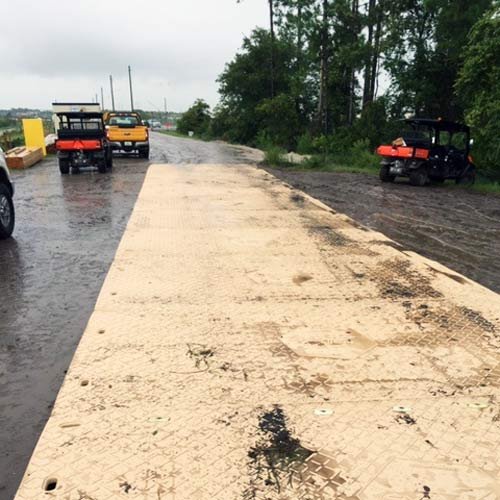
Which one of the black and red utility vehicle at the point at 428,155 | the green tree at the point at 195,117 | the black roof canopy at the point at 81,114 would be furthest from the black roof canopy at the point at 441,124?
the green tree at the point at 195,117

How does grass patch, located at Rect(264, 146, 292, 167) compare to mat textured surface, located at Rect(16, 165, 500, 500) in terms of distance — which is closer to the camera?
mat textured surface, located at Rect(16, 165, 500, 500)

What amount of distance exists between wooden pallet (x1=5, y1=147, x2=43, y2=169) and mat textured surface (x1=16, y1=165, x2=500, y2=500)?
14.1 m

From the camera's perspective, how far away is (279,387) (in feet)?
9.99

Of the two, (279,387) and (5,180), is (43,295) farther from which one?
(5,180)

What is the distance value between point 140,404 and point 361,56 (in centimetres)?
2400

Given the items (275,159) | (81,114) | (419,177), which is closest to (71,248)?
(419,177)

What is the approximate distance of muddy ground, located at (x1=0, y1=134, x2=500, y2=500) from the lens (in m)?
3.09

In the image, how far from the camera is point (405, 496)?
2.18 meters

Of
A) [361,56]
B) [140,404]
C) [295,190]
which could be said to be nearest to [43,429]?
[140,404]

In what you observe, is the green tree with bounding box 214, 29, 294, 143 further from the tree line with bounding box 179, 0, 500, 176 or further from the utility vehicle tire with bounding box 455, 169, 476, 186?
the utility vehicle tire with bounding box 455, 169, 476, 186

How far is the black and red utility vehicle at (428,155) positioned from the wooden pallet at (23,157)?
525 inches

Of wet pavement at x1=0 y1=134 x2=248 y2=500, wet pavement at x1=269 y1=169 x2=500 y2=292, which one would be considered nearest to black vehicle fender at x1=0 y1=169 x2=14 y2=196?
wet pavement at x1=0 y1=134 x2=248 y2=500

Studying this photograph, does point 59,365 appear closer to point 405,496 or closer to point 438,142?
point 405,496

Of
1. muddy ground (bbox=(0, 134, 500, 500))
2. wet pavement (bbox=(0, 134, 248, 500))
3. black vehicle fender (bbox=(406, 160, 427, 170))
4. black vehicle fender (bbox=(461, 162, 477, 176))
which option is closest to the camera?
wet pavement (bbox=(0, 134, 248, 500))
